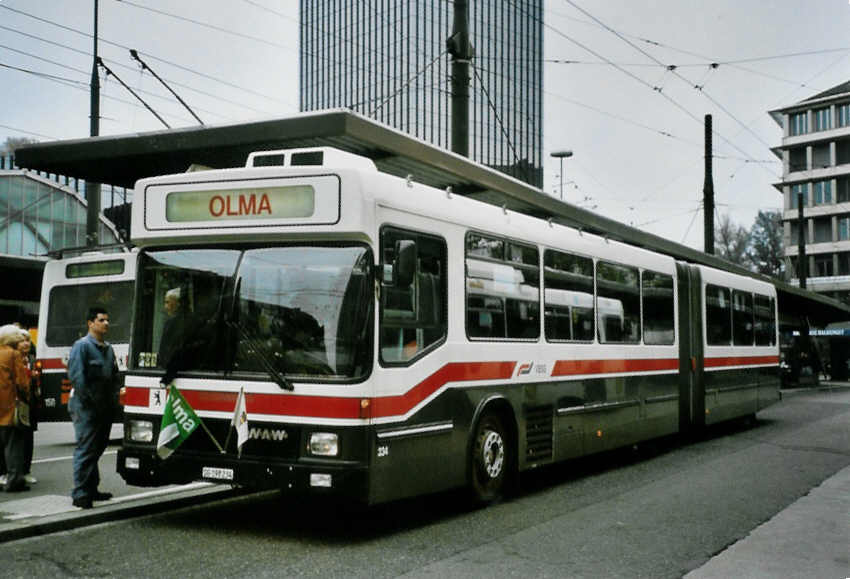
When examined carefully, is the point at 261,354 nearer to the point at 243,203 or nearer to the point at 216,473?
the point at 216,473

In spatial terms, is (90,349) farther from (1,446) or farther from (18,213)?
(18,213)

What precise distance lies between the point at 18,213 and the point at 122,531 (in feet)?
127

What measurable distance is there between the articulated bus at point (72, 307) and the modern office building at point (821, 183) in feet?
274

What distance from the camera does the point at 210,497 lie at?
9.61m

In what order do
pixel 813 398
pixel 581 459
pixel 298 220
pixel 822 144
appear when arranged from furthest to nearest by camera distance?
pixel 822 144 → pixel 813 398 → pixel 581 459 → pixel 298 220

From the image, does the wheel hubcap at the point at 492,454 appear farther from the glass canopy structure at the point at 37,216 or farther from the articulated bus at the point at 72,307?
the glass canopy structure at the point at 37,216

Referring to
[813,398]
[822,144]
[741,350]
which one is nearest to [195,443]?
[741,350]

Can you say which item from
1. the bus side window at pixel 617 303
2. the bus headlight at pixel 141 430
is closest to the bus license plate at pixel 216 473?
the bus headlight at pixel 141 430

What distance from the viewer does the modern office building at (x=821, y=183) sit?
9094 centimetres

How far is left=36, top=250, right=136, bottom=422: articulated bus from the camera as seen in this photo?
15.7 meters

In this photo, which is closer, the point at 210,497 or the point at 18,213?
the point at 210,497

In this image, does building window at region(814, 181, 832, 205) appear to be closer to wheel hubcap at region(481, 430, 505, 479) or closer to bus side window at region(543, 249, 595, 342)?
bus side window at region(543, 249, 595, 342)

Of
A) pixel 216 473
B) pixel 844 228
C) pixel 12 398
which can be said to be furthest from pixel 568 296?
pixel 844 228

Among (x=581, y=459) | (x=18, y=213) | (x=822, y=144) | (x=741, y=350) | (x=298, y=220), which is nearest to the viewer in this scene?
(x=298, y=220)
